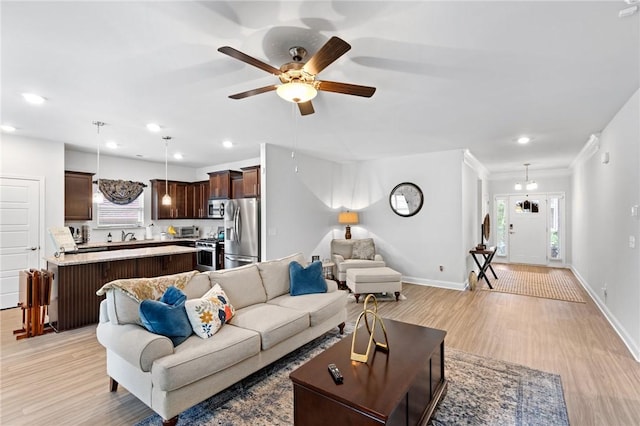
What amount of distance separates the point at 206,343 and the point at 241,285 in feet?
3.13

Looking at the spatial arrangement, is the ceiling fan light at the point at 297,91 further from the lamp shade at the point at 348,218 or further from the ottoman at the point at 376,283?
the lamp shade at the point at 348,218

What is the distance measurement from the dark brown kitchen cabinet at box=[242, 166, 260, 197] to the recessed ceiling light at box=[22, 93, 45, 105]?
3.14 m

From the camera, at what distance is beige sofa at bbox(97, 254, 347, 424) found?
1.95m

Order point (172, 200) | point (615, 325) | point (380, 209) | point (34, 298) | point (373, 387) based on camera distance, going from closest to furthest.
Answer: point (373, 387)
point (34, 298)
point (615, 325)
point (380, 209)
point (172, 200)

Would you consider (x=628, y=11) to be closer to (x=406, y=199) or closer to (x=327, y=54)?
(x=327, y=54)

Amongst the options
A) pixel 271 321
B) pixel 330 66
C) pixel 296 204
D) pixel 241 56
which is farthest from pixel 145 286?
pixel 296 204

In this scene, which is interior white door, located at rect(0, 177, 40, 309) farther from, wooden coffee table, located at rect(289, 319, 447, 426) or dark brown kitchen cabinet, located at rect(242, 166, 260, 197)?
wooden coffee table, located at rect(289, 319, 447, 426)

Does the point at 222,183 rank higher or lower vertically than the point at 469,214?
higher

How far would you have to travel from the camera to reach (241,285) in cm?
314

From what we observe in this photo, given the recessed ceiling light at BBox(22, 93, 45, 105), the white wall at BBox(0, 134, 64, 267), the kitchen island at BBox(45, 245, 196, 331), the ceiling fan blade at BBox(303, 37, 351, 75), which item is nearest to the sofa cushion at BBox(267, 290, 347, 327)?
the ceiling fan blade at BBox(303, 37, 351, 75)

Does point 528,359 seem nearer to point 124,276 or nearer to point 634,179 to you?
point 634,179

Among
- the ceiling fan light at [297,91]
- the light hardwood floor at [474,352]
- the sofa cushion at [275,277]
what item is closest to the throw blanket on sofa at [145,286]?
the light hardwood floor at [474,352]

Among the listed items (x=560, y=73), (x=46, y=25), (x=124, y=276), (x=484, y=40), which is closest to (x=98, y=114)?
(x=46, y=25)

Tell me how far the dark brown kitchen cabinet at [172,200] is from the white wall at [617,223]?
25.8 ft
